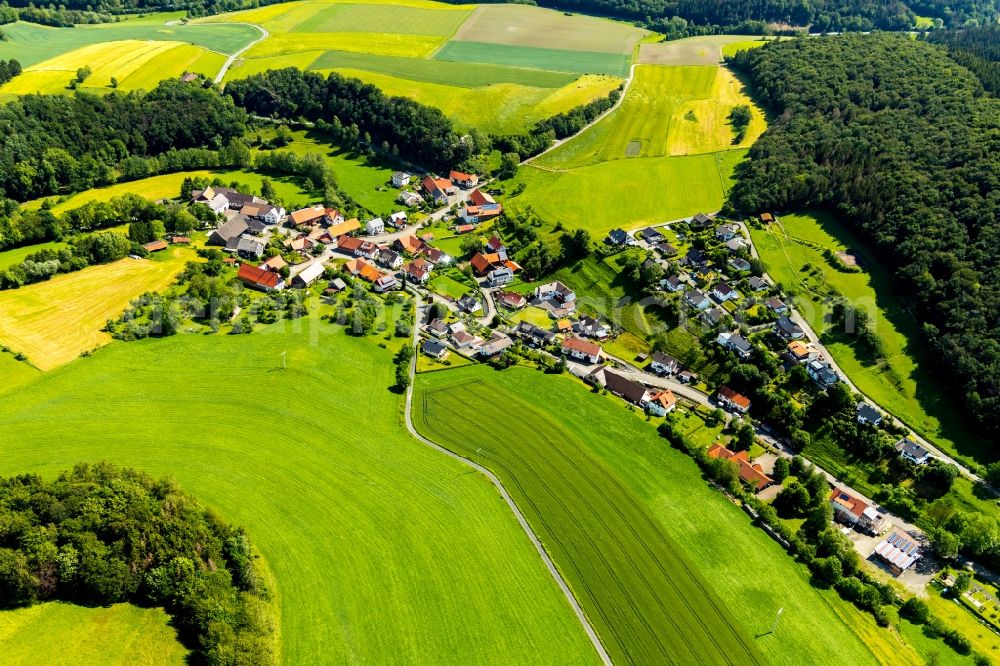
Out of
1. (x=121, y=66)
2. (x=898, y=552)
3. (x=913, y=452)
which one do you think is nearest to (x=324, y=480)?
(x=898, y=552)

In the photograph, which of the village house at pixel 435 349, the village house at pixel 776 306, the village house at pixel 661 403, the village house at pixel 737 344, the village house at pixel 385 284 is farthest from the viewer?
the village house at pixel 385 284

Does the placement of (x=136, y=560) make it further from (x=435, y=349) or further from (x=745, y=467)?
(x=745, y=467)

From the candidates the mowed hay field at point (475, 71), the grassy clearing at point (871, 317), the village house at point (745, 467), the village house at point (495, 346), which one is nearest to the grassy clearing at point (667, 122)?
the mowed hay field at point (475, 71)

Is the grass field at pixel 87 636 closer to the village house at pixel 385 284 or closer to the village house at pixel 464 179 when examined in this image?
the village house at pixel 385 284

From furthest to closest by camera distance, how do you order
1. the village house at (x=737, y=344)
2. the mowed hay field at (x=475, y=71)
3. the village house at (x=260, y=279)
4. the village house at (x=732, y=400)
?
the mowed hay field at (x=475, y=71)
the village house at (x=260, y=279)
the village house at (x=737, y=344)
the village house at (x=732, y=400)

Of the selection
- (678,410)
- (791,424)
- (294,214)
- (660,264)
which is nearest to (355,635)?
(678,410)

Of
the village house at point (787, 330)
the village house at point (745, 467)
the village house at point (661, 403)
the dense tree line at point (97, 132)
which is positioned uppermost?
the dense tree line at point (97, 132)

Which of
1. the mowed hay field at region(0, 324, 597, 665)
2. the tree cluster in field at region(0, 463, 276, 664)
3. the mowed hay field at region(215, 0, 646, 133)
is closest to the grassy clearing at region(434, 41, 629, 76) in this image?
the mowed hay field at region(215, 0, 646, 133)

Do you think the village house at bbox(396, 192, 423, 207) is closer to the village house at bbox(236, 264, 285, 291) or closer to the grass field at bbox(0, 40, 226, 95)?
the village house at bbox(236, 264, 285, 291)
